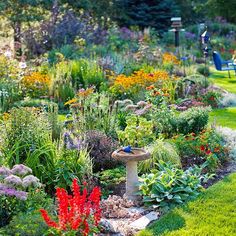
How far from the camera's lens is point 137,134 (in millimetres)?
7016

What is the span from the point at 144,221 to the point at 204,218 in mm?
590

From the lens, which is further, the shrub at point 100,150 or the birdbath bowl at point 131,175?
the shrub at point 100,150

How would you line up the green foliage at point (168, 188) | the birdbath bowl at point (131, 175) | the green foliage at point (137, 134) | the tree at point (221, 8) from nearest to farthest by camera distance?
the green foliage at point (168, 188)
the birdbath bowl at point (131, 175)
the green foliage at point (137, 134)
the tree at point (221, 8)

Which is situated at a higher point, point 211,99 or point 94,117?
point 94,117

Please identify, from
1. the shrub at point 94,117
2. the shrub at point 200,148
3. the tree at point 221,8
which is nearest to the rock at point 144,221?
the shrub at point 200,148

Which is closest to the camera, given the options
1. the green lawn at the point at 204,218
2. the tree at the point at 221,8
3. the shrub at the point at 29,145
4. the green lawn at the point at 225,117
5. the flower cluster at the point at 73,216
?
the flower cluster at the point at 73,216

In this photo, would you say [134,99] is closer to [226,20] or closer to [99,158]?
[99,158]

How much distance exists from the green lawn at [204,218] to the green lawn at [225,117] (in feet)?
10.9

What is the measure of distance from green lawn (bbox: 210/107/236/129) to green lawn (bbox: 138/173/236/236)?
331cm

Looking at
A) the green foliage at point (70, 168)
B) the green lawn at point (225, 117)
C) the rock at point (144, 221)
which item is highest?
the green foliage at point (70, 168)

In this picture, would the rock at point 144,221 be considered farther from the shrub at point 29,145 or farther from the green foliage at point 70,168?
the shrub at point 29,145

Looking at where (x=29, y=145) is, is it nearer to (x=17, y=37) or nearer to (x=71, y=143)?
(x=71, y=143)

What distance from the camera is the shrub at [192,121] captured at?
788cm

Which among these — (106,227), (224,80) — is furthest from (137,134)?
(224,80)
